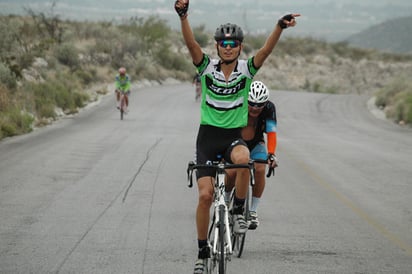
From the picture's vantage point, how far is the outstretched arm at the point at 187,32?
6754mm

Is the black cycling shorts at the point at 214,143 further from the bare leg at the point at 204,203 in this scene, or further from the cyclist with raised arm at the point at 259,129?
the cyclist with raised arm at the point at 259,129

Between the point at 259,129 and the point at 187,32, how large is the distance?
165cm

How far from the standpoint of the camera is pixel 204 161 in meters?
6.99

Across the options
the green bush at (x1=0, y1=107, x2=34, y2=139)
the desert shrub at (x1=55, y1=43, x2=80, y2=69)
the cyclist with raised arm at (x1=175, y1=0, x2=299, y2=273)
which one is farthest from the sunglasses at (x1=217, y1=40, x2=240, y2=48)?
the desert shrub at (x1=55, y1=43, x2=80, y2=69)

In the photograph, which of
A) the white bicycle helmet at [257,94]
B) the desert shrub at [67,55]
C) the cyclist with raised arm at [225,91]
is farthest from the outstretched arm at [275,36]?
the desert shrub at [67,55]

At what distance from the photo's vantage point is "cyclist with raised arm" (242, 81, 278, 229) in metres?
7.66

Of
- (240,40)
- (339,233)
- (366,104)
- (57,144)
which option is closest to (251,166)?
(240,40)

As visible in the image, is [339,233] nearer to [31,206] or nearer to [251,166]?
[251,166]

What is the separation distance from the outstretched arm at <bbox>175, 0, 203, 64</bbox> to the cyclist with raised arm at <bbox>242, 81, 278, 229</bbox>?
2.76 ft

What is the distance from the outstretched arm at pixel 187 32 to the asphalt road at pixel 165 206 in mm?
2111

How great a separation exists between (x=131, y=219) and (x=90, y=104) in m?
24.2

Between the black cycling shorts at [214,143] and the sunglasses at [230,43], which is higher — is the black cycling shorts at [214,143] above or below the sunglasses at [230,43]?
below

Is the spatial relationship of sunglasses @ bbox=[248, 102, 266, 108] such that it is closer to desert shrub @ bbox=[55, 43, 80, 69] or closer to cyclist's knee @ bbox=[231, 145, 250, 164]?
cyclist's knee @ bbox=[231, 145, 250, 164]

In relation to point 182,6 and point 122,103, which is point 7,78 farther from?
point 182,6
